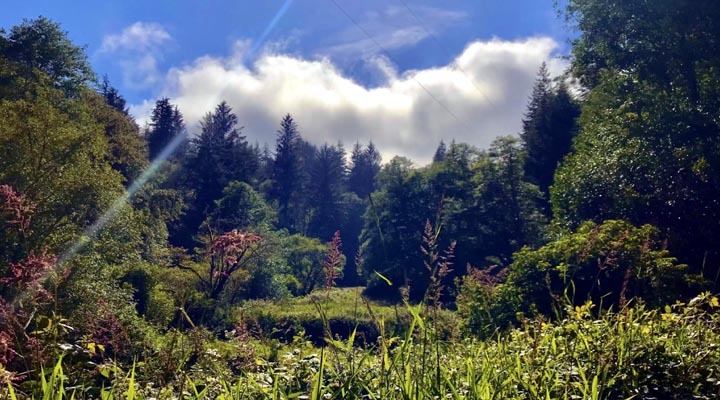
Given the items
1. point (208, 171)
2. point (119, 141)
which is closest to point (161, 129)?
point (208, 171)

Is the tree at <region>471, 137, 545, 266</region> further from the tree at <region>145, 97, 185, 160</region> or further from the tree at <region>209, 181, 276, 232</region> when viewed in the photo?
the tree at <region>145, 97, 185, 160</region>

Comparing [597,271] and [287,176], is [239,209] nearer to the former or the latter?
[287,176]

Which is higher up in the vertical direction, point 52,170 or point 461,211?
point 461,211

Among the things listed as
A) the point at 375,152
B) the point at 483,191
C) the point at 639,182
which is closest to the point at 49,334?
the point at 639,182

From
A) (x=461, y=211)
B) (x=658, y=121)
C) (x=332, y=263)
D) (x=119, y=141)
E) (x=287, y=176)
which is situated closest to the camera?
(x=332, y=263)

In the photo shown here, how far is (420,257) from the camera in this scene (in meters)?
38.4

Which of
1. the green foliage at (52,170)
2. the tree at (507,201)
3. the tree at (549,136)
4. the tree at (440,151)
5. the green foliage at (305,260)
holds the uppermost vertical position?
the tree at (440,151)

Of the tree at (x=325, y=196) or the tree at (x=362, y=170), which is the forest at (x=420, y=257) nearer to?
the tree at (x=325, y=196)

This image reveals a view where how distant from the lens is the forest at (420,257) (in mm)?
2305

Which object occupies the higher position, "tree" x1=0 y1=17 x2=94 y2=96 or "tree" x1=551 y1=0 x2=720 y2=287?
"tree" x1=0 y1=17 x2=94 y2=96

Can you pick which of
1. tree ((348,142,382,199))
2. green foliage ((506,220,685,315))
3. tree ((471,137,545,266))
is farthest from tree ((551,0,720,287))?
tree ((348,142,382,199))

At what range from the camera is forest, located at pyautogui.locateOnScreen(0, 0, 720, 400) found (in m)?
2.30

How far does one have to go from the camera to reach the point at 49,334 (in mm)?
2297

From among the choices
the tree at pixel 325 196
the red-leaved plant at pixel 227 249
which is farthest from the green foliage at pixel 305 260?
the tree at pixel 325 196
